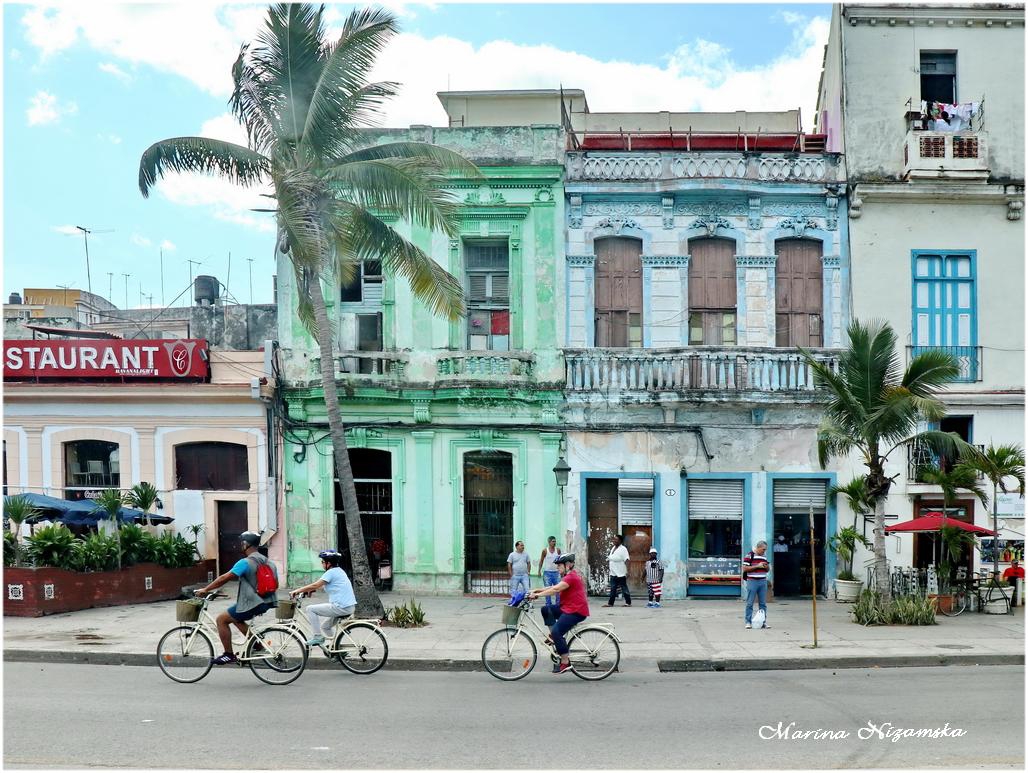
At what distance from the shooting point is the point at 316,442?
20625 millimetres

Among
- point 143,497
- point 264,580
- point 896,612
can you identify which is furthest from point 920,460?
point 143,497

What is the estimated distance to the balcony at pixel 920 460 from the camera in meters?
19.8

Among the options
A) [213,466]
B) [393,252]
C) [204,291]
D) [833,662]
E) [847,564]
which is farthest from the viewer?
[204,291]

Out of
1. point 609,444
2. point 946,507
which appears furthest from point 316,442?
point 946,507

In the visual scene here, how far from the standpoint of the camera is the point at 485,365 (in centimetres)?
2023

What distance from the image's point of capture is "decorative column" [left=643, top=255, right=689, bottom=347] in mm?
20156

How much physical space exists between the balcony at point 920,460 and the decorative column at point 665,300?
16.8 feet

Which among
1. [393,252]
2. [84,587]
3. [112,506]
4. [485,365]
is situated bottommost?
[84,587]

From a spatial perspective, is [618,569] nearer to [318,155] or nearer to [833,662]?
[833,662]

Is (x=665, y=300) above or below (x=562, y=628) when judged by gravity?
above

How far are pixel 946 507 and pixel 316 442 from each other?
41.6 ft

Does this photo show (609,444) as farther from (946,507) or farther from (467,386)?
(946,507)

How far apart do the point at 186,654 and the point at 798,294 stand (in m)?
14.2

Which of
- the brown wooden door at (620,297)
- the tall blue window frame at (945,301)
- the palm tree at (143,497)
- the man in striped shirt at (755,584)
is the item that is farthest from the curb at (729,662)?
the brown wooden door at (620,297)
